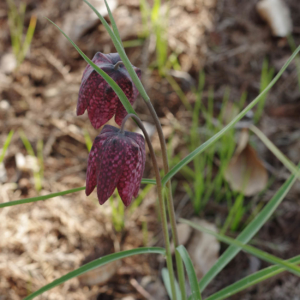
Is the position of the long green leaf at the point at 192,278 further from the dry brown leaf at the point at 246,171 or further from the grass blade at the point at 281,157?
the dry brown leaf at the point at 246,171

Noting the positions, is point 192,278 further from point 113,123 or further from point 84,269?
point 113,123

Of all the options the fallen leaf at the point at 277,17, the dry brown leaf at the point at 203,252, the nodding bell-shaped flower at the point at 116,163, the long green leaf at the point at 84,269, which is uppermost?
the fallen leaf at the point at 277,17

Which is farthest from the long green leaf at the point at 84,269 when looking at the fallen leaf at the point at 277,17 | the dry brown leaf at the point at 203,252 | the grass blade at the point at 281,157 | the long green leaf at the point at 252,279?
the fallen leaf at the point at 277,17

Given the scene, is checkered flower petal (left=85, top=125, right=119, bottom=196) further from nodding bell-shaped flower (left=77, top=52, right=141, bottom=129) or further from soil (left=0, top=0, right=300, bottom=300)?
soil (left=0, top=0, right=300, bottom=300)

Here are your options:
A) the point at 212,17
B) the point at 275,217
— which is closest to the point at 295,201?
the point at 275,217

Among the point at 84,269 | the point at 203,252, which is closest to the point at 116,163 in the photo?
the point at 84,269

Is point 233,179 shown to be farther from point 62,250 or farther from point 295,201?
point 62,250
